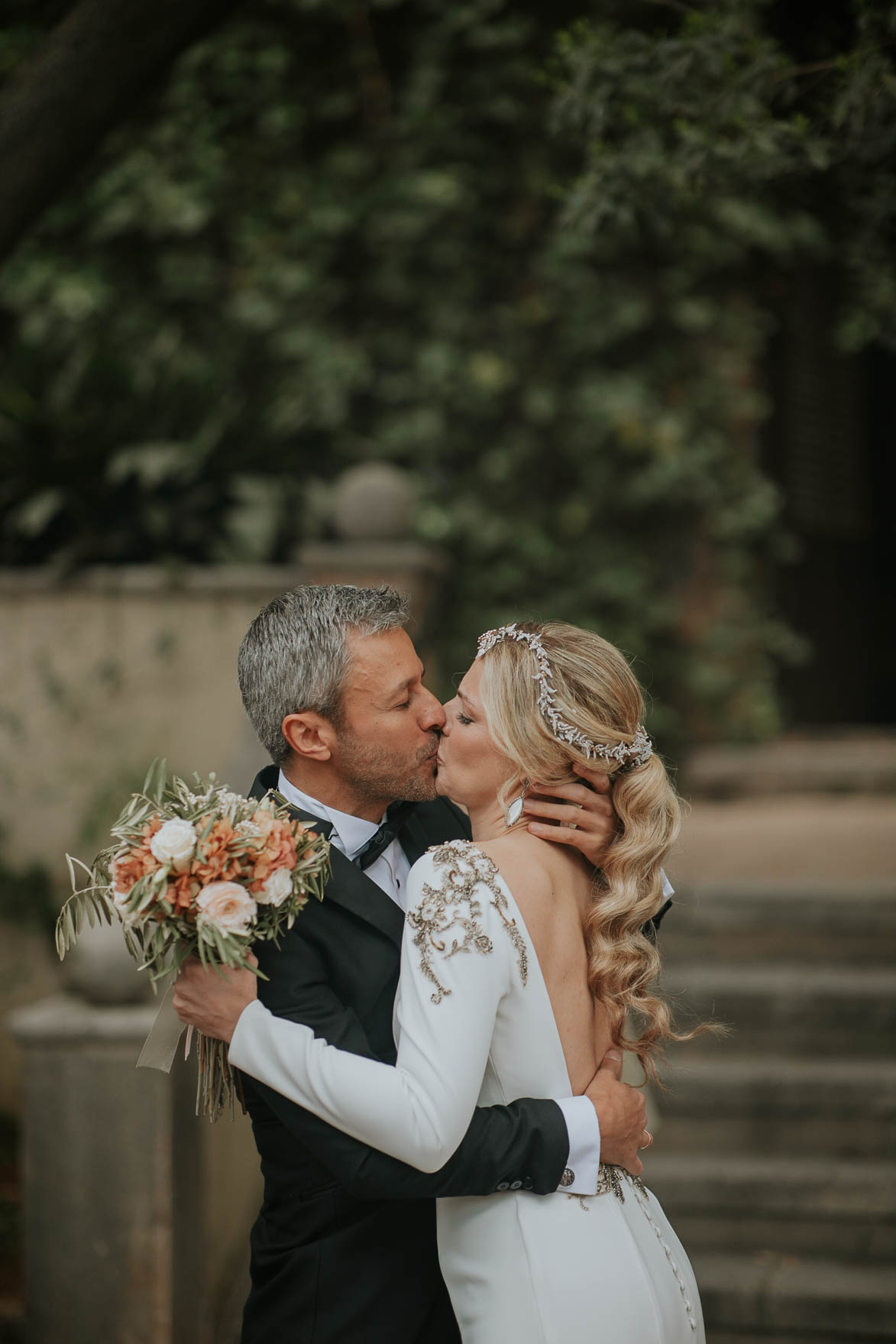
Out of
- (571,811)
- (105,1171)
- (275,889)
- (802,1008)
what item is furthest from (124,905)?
(802,1008)

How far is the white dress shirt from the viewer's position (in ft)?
6.18

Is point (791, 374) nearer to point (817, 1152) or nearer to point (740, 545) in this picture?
point (740, 545)

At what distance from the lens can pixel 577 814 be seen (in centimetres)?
202

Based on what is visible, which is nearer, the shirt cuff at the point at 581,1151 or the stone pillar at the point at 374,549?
the shirt cuff at the point at 581,1151

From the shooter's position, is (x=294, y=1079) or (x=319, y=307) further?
(x=319, y=307)

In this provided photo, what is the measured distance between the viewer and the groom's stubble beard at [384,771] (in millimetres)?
2084

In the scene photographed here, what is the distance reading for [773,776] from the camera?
661 centimetres

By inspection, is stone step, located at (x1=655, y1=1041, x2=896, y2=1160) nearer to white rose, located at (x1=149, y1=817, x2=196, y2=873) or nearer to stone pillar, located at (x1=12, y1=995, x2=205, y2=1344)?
stone pillar, located at (x1=12, y1=995, x2=205, y2=1344)

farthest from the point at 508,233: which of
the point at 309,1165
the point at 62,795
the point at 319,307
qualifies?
the point at 309,1165

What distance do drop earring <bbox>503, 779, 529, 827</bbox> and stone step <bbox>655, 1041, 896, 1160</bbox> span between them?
7.39ft

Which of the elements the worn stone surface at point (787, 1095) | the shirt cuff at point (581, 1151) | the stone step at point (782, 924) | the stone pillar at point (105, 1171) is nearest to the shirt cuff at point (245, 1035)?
the shirt cuff at point (581, 1151)

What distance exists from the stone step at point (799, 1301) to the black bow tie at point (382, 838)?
2116mm

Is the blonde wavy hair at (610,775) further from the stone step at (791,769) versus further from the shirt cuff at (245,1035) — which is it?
the stone step at (791,769)

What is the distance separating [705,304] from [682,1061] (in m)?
4.53
